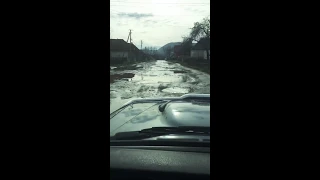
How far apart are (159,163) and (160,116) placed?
46cm

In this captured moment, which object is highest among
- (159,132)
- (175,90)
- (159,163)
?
(175,90)

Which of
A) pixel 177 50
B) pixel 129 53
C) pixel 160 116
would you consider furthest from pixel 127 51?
pixel 160 116

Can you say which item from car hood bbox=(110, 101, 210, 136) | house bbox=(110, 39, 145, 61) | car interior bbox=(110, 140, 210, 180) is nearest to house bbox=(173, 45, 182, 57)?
house bbox=(110, 39, 145, 61)

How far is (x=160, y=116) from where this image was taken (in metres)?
1.78

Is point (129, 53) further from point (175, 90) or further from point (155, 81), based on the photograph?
point (175, 90)

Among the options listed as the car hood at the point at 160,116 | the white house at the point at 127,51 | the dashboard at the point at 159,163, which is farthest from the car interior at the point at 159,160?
the white house at the point at 127,51

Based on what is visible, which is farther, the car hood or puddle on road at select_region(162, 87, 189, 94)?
puddle on road at select_region(162, 87, 189, 94)

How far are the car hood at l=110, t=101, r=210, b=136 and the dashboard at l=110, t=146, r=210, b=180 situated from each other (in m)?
0.18

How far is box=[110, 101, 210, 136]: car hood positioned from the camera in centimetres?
164

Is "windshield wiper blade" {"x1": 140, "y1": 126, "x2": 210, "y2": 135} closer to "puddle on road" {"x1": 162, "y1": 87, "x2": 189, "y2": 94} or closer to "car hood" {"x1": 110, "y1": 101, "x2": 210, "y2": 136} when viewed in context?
"car hood" {"x1": 110, "y1": 101, "x2": 210, "y2": 136}
